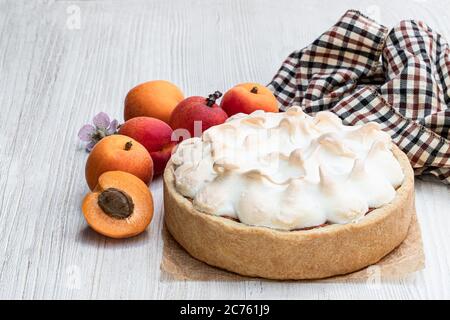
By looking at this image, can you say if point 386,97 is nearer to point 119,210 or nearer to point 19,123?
point 119,210

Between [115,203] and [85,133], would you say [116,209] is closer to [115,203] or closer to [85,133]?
[115,203]

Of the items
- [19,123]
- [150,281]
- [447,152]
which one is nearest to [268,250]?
[150,281]

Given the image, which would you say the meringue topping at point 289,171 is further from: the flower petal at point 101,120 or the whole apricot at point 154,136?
the flower petal at point 101,120

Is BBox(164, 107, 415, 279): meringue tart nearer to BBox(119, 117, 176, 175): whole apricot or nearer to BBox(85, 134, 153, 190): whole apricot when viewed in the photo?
BBox(85, 134, 153, 190): whole apricot

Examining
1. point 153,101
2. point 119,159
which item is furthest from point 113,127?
point 119,159

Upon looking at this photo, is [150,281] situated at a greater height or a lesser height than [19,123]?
greater

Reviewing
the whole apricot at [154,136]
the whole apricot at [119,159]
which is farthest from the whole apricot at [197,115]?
the whole apricot at [119,159]
